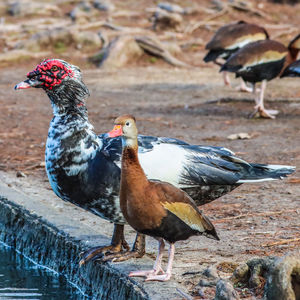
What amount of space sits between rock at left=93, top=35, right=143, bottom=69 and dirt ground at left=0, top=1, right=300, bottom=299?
269 millimetres

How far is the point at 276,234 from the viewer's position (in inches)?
217

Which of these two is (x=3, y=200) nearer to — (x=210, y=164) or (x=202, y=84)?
(x=210, y=164)

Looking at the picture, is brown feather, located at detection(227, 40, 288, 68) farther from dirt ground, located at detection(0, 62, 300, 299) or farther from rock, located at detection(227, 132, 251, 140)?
rock, located at detection(227, 132, 251, 140)

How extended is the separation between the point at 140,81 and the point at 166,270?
10914 mm

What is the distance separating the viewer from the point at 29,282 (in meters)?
5.55

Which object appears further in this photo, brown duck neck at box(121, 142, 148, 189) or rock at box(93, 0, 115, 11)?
rock at box(93, 0, 115, 11)

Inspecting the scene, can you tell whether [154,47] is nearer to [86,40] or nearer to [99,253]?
[86,40]

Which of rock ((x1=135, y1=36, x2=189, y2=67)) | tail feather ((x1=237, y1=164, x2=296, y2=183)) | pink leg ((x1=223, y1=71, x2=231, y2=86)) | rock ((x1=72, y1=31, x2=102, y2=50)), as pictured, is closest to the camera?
tail feather ((x1=237, y1=164, x2=296, y2=183))

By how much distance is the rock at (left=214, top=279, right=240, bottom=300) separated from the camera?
12.7 feet

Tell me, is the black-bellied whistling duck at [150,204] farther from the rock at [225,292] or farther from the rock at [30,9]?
the rock at [30,9]

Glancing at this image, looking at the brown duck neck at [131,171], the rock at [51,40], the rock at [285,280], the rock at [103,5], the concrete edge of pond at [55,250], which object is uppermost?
the brown duck neck at [131,171]

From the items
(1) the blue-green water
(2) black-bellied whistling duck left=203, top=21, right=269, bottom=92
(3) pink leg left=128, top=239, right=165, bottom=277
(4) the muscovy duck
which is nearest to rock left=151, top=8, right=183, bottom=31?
(2) black-bellied whistling duck left=203, top=21, right=269, bottom=92

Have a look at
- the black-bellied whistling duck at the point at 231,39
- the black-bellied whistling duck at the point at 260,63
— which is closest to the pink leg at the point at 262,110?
the black-bellied whistling duck at the point at 260,63

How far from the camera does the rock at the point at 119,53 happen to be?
56.0 feet
